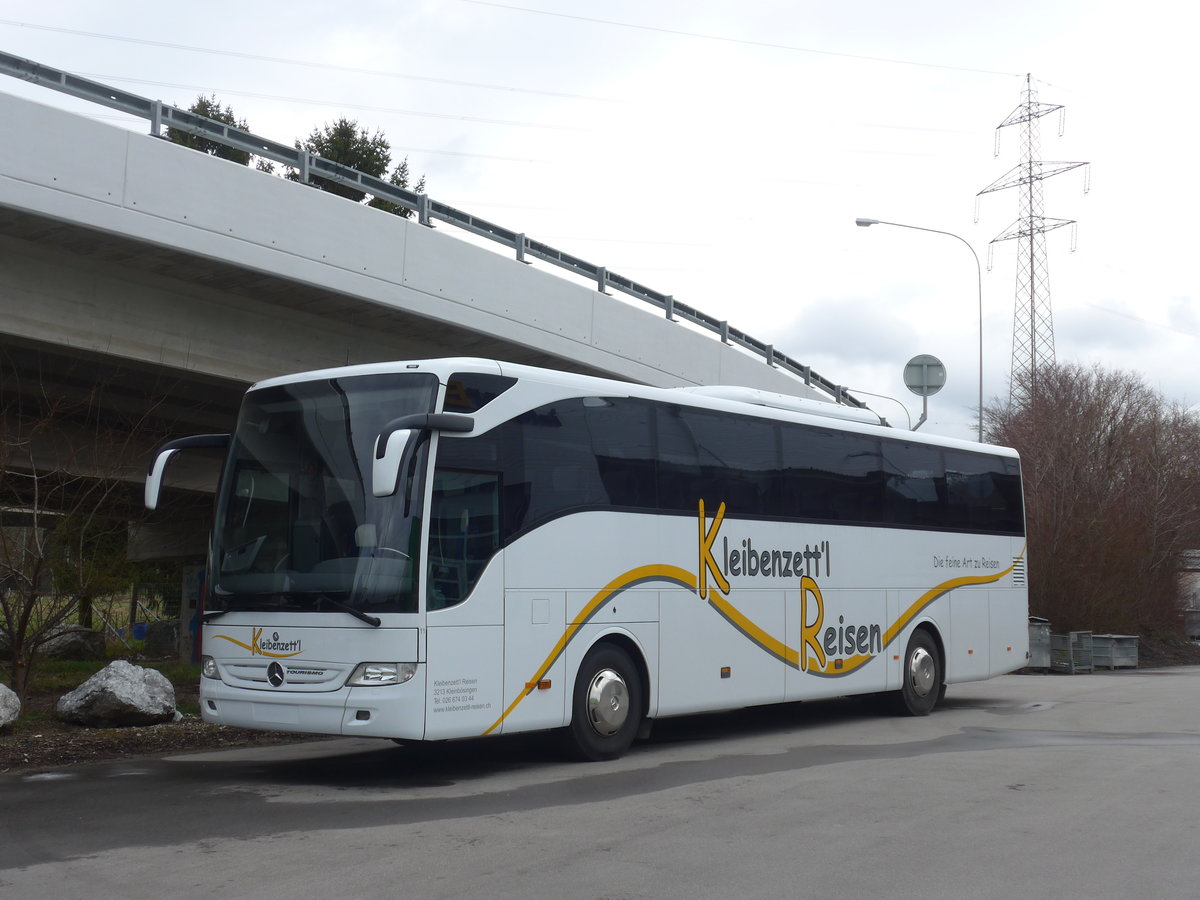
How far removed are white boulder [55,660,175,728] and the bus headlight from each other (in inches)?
204

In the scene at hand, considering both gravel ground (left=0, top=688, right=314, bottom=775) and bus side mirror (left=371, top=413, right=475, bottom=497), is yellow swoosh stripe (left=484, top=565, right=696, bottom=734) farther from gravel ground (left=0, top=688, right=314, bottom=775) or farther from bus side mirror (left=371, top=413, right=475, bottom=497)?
gravel ground (left=0, top=688, right=314, bottom=775)

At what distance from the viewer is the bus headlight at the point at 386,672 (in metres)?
9.55

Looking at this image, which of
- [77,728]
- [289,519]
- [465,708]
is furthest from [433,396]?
[77,728]

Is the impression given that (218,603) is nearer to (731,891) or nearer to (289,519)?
(289,519)

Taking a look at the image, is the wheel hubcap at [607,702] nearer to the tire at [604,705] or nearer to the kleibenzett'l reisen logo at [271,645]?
the tire at [604,705]

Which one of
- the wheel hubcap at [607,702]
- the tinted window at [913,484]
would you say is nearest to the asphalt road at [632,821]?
the wheel hubcap at [607,702]

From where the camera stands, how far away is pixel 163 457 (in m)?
11.0

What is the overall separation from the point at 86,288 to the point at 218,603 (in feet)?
20.7

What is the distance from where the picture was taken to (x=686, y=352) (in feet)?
75.2

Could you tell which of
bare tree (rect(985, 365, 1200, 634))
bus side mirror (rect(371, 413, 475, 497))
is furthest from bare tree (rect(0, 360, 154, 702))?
bare tree (rect(985, 365, 1200, 634))

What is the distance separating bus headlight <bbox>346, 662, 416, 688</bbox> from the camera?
9547mm

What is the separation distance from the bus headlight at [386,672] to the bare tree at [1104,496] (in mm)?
23744

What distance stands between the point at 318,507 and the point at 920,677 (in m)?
8.94

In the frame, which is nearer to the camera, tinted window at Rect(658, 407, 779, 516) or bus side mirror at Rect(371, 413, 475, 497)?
bus side mirror at Rect(371, 413, 475, 497)
